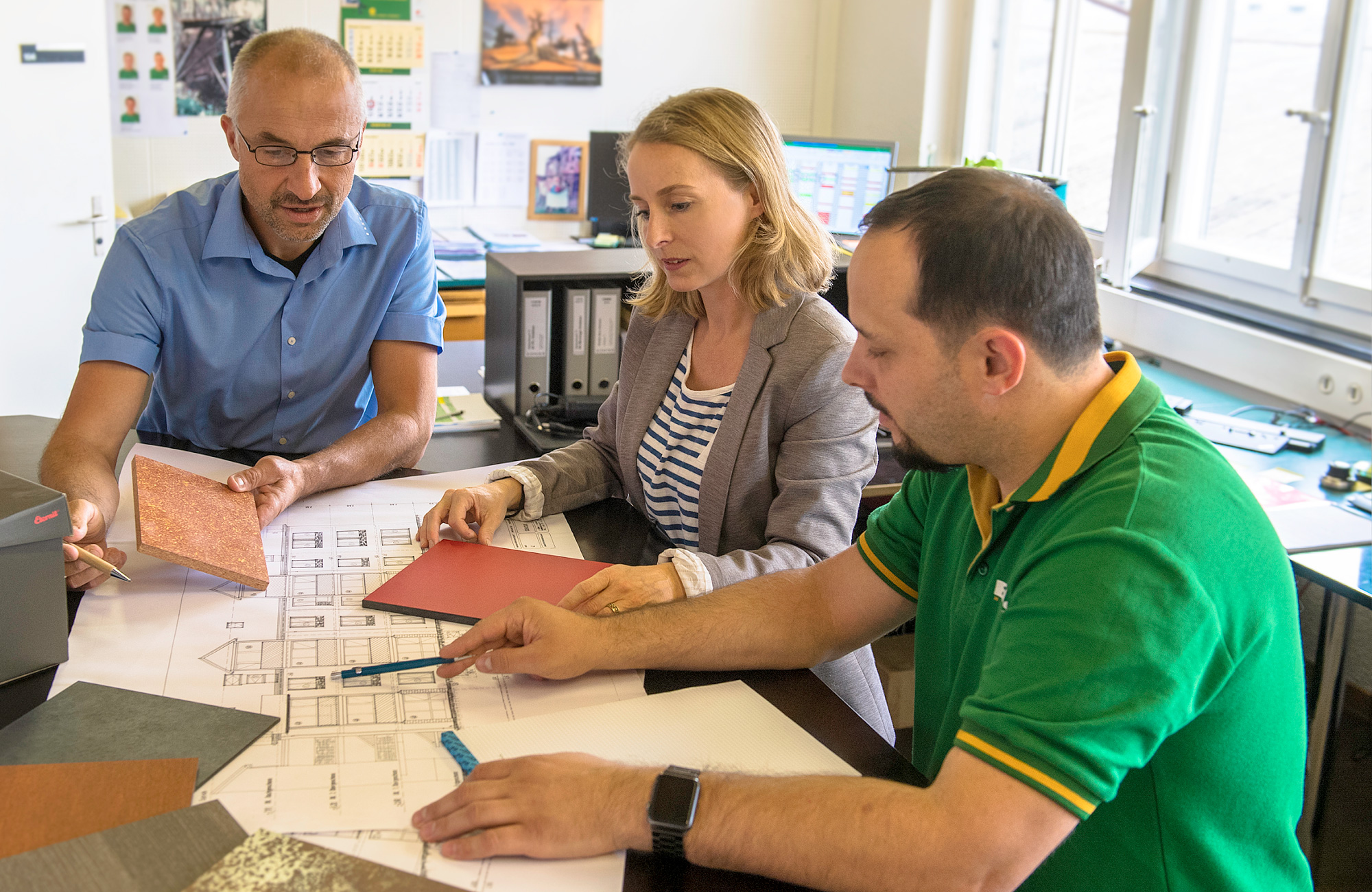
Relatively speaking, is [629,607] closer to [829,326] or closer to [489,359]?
[829,326]

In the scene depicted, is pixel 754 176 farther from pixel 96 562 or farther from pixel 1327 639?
pixel 1327 639

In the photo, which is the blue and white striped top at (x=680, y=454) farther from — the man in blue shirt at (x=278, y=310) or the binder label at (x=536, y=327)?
the binder label at (x=536, y=327)

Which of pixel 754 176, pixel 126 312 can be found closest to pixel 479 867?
pixel 754 176

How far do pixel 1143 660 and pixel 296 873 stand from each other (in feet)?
2.15

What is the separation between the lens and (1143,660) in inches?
33.0

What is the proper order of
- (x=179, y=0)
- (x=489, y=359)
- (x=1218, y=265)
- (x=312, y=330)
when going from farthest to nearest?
(x=179, y=0)
(x=1218, y=265)
(x=489, y=359)
(x=312, y=330)

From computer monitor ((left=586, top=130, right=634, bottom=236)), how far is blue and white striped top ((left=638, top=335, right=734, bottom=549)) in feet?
9.12

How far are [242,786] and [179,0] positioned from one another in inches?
147

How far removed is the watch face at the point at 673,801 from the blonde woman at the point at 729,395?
48 centimetres

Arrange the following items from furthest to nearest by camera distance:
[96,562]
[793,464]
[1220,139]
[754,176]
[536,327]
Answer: [1220,139]
[536,327]
[754,176]
[793,464]
[96,562]

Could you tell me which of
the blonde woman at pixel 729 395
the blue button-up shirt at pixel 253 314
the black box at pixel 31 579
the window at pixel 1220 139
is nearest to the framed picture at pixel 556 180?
the window at pixel 1220 139

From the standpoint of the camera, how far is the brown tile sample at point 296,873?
803 millimetres

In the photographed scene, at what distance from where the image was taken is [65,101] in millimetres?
3379

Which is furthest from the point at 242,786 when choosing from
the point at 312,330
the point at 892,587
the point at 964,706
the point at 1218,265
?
the point at 1218,265
